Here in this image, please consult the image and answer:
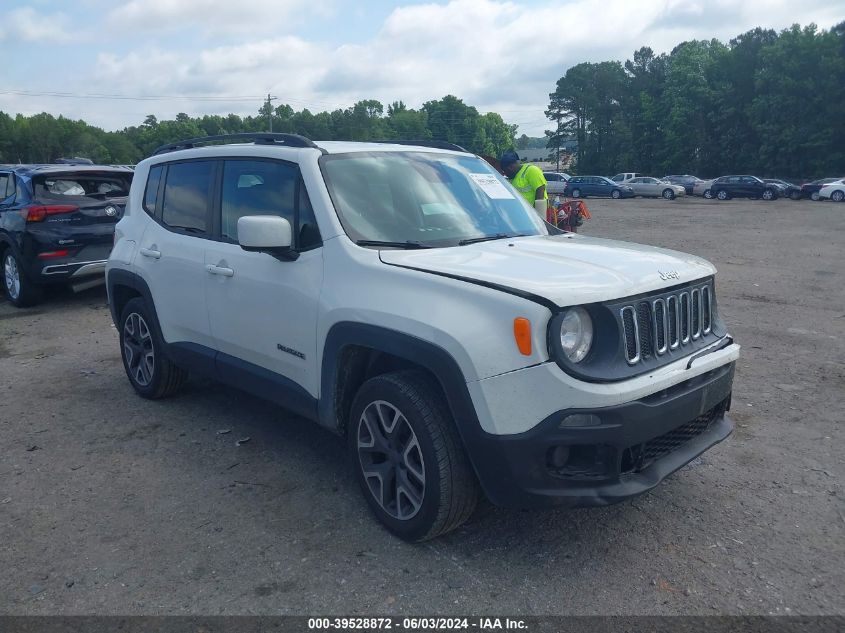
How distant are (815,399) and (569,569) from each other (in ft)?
10.4

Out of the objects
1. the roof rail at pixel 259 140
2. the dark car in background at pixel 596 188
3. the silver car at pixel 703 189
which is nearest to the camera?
the roof rail at pixel 259 140

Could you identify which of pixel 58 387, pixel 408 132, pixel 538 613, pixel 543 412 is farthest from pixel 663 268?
pixel 408 132

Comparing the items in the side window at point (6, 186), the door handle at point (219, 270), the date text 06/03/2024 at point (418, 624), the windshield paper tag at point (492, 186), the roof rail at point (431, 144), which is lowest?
the date text 06/03/2024 at point (418, 624)

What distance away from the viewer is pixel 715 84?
65.4 m

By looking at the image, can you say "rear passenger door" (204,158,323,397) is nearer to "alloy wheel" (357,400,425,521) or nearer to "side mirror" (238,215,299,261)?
"side mirror" (238,215,299,261)

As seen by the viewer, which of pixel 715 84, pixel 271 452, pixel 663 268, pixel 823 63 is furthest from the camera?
pixel 715 84

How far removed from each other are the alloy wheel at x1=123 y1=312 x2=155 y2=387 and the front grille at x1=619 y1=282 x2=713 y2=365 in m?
3.71

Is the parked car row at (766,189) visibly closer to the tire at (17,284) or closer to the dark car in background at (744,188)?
the dark car in background at (744,188)

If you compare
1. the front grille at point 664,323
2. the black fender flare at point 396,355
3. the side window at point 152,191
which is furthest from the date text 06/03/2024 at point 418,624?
the side window at point 152,191

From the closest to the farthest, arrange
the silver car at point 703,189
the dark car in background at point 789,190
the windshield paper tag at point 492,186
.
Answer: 1. the windshield paper tag at point 492,186
2. the dark car in background at point 789,190
3. the silver car at point 703,189

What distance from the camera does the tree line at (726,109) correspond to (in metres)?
54.2

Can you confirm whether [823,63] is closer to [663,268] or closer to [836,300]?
[836,300]

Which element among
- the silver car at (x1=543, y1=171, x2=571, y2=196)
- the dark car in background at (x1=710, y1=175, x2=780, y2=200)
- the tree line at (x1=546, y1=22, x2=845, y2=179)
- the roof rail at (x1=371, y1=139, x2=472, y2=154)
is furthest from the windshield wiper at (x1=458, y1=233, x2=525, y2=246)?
the tree line at (x1=546, y1=22, x2=845, y2=179)

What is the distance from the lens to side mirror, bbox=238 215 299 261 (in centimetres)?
364
